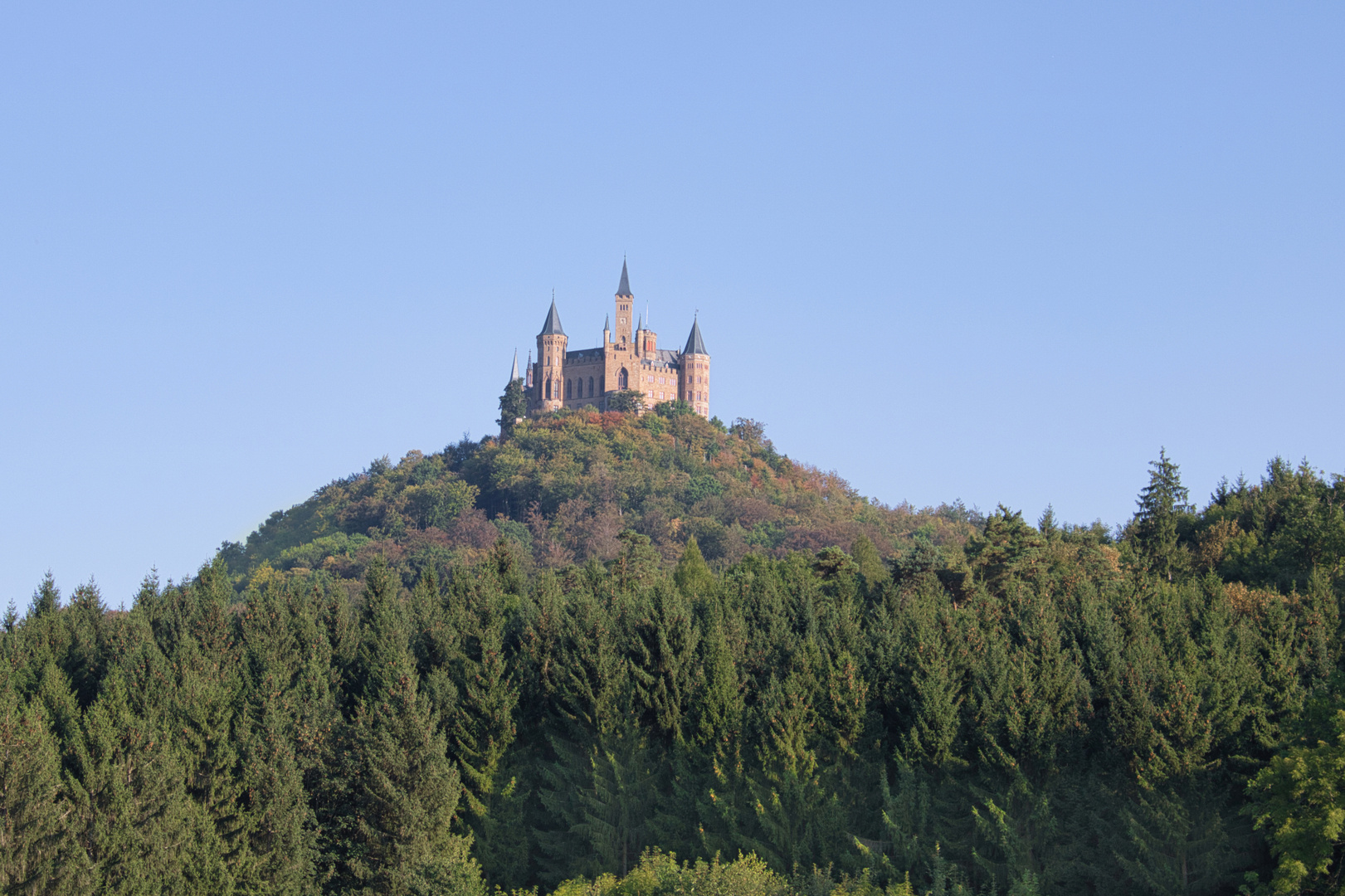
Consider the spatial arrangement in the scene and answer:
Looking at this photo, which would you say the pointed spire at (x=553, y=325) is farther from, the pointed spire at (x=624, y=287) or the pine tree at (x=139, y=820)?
the pine tree at (x=139, y=820)

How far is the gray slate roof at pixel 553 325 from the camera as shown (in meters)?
152

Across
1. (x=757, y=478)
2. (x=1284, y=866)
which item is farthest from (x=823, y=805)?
(x=757, y=478)

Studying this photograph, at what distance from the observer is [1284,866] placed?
34.1 meters

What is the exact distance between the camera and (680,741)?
44812 mm

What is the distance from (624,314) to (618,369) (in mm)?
6470

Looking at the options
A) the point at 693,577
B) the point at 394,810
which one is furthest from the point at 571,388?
the point at 394,810

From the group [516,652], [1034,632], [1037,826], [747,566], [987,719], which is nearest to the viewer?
[1037,826]

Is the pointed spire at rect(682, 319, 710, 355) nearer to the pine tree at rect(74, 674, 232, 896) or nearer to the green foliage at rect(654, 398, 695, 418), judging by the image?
the green foliage at rect(654, 398, 695, 418)

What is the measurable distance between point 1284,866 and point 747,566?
1845 inches

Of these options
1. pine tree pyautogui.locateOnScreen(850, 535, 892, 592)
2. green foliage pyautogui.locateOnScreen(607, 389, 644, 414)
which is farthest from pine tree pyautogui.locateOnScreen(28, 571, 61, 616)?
green foliage pyautogui.locateOnScreen(607, 389, 644, 414)

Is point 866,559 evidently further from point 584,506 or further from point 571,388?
point 571,388

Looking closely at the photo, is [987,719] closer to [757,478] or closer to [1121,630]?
[1121,630]

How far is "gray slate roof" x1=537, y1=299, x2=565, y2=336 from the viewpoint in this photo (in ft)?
498

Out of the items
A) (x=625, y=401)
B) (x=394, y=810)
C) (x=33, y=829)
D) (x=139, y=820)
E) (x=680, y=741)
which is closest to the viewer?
(x=33, y=829)
